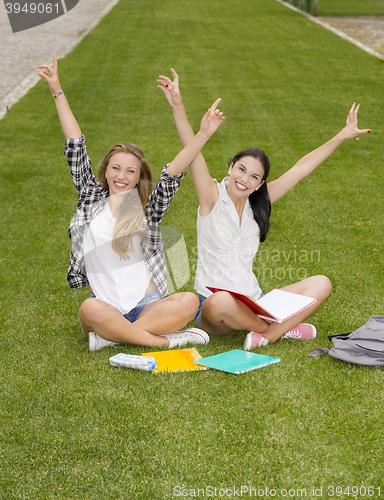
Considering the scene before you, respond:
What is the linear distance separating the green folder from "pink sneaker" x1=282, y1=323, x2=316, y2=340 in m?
0.44

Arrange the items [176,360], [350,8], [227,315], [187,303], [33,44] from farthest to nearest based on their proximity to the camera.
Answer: [350,8], [33,44], [187,303], [227,315], [176,360]

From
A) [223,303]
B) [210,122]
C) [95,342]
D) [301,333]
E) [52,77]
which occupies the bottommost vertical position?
[301,333]

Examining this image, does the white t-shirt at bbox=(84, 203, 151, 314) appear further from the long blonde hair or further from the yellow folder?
the yellow folder

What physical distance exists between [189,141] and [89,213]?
809mm

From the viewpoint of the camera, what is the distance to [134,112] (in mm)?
10773

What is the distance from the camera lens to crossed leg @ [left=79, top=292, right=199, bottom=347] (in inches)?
132

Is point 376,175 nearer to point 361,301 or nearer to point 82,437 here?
point 361,301

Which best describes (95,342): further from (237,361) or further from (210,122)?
(210,122)

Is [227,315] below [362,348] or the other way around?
the other way around

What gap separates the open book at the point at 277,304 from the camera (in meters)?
3.35

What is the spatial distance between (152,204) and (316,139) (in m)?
6.30

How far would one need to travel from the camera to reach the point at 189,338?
362cm

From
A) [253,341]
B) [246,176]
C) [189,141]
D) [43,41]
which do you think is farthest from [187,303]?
[43,41]

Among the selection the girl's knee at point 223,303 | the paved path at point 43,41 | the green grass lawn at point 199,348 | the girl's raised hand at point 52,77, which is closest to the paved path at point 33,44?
the paved path at point 43,41
